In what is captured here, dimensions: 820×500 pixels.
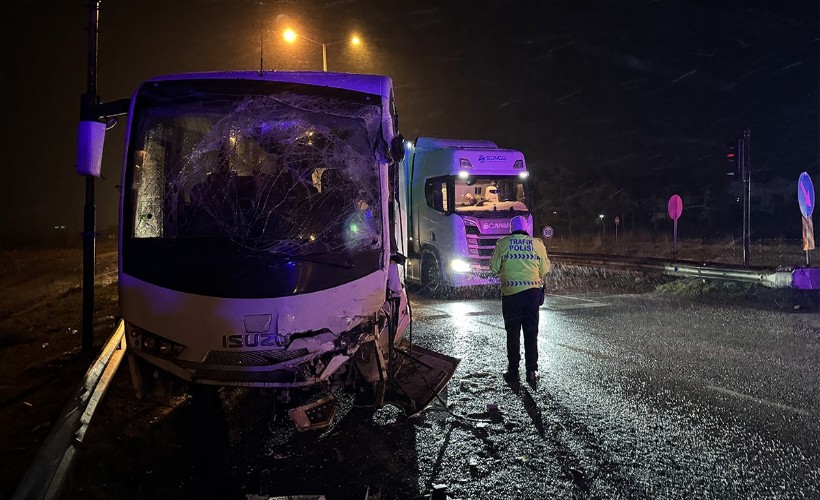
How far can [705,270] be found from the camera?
13227mm

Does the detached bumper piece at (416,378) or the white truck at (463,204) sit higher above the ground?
the white truck at (463,204)

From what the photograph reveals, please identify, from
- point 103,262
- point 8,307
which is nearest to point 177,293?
point 8,307

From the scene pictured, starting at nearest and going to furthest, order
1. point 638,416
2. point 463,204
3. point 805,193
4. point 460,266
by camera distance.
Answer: point 638,416 → point 805,193 → point 460,266 → point 463,204

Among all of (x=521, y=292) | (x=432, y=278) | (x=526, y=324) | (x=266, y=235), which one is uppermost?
(x=266, y=235)

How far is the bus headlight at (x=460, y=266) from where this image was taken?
12458mm

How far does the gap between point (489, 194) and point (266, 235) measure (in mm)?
8959

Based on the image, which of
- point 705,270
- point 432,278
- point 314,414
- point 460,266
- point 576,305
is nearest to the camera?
point 314,414

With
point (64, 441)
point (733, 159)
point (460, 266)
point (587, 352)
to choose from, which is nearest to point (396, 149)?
point (64, 441)

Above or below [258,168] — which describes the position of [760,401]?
below

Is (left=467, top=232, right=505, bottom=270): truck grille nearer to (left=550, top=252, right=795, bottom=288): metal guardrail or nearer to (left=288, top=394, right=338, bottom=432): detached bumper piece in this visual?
(left=550, top=252, right=795, bottom=288): metal guardrail

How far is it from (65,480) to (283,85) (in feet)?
10.7

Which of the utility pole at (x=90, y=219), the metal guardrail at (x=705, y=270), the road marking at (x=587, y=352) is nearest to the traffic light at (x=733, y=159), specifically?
the metal guardrail at (x=705, y=270)

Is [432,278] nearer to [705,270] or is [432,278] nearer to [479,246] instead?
[479,246]

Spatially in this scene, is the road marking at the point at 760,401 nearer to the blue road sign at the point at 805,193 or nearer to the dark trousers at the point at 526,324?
the dark trousers at the point at 526,324
